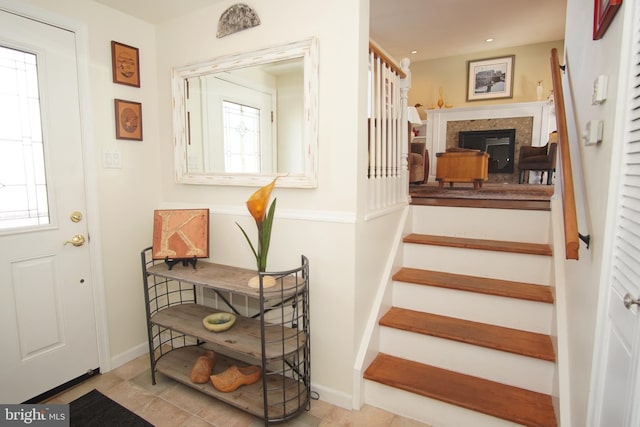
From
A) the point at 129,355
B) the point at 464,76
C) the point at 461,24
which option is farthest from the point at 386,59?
the point at 464,76

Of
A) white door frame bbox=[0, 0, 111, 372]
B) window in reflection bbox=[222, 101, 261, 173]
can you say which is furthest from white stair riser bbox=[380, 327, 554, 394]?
white door frame bbox=[0, 0, 111, 372]

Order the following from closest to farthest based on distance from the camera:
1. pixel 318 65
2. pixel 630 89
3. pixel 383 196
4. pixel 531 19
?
pixel 630 89 < pixel 318 65 < pixel 383 196 < pixel 531 19

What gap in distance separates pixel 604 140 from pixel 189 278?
2.05m

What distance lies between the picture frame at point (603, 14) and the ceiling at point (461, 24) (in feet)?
9.83

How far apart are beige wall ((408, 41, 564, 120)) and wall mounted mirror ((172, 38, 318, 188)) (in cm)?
555

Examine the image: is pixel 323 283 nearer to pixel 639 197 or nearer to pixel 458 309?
pixel 458 309

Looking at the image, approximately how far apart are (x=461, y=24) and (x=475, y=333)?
4.53 m

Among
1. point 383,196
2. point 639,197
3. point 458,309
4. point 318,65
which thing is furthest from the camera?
point 383,196

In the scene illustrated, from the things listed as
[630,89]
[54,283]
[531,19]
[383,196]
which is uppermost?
[531,19]

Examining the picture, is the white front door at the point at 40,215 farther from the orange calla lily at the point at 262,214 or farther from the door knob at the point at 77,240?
the orange calla lily at the point at 262,214

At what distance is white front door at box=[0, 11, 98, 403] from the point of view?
183cm

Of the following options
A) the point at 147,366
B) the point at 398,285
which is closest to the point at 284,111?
the point at 398,285

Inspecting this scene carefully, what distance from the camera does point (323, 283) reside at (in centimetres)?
196

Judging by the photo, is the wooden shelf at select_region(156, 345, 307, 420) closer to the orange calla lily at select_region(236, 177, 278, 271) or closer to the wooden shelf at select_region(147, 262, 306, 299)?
the wooden shelf at select_region(147, 262, 306, 299)
